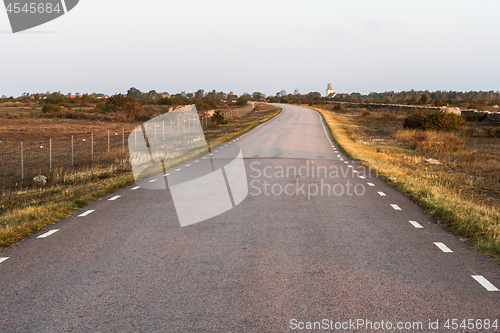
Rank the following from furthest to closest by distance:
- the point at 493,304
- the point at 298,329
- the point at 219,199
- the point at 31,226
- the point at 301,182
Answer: the point at 301,182, the point at 219,199, the point at 31,226, the point at 493,304, the point at 298,329

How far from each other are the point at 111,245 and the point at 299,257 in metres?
2.79

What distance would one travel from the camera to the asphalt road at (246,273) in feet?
13.9

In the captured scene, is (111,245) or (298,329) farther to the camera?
(111,245)

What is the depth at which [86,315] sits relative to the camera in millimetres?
4262

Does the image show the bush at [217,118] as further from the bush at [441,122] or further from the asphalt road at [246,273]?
the asphalt road at [246,273]

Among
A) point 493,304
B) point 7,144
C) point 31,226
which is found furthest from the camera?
point 7,144

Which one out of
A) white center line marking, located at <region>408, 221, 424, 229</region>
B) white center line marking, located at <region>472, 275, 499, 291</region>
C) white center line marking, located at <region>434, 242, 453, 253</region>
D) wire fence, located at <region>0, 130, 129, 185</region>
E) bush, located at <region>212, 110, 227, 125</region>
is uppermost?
bush, located at <region>212, 110, 227, 125</region>

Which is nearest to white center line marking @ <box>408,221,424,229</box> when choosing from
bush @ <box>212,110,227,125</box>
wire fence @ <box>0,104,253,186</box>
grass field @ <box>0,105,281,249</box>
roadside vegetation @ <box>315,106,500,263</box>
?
roadside vegetation @ <box>315,106,500,263</box>

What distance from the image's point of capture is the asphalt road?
13.9ft

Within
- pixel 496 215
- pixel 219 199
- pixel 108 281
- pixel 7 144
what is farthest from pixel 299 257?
pixel 7 144

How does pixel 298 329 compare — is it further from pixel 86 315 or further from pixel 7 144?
pixel 7 144

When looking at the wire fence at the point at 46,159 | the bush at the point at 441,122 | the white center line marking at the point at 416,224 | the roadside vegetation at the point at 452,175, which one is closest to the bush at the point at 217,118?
the roadside vegetation at the point at 452,175

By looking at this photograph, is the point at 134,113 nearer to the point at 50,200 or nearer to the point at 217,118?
the point at 217,118

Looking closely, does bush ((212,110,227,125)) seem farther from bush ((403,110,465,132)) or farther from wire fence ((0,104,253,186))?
wire fence ((0,104,253,186))
